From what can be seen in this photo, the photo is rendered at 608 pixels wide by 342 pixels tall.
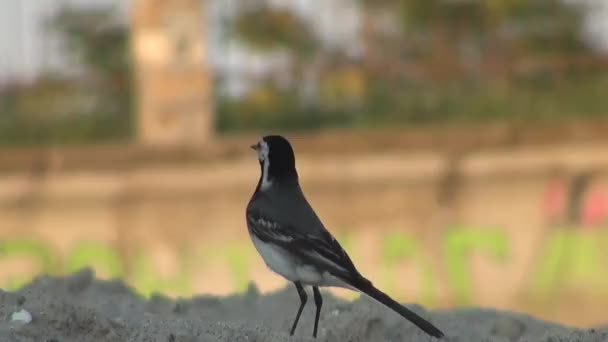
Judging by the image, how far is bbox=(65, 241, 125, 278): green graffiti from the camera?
37.3 ft

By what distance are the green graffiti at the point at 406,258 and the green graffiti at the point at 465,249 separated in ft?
0.63

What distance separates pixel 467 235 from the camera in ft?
38.0

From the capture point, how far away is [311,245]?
4523 millimetres

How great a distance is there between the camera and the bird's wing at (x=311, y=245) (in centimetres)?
443

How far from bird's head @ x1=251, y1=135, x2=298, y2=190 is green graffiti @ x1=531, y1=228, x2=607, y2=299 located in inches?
275

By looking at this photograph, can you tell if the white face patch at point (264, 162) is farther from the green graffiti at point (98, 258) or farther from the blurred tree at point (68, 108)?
the blurred tree at point (68, 108)

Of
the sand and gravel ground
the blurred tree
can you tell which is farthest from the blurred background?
the sand and gravel ground

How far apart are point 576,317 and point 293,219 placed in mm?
7190

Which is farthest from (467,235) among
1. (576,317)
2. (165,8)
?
(165,8)

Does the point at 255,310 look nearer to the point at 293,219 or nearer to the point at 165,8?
the point at 293,219

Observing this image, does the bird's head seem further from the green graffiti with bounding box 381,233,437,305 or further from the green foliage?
the green foliage

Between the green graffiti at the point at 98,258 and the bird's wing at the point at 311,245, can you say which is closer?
the bird's wing at the point at 311,245

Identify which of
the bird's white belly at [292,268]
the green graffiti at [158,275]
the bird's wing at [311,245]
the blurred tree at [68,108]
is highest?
the bird's wing at [311,245]

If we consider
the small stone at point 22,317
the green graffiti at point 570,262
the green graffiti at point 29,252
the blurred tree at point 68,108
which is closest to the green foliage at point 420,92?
the blurred tree at point 68,108
